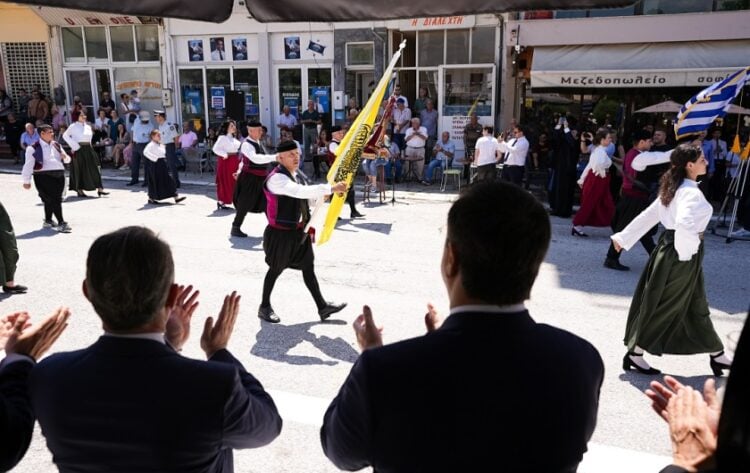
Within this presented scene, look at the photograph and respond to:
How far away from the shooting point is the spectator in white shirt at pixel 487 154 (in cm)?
1293

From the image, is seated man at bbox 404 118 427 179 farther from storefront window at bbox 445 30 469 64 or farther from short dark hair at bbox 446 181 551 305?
short dark hair at bbox 446 181 551 305

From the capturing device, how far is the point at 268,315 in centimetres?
631

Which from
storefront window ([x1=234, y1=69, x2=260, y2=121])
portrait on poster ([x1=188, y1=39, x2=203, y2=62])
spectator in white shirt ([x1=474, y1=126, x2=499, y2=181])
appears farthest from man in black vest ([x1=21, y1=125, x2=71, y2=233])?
portrait on poster ([x1=188, y1=39, x2=203, y2=62])

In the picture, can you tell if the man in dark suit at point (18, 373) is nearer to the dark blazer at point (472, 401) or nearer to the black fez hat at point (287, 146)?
the dark blazer at point (472, 401)

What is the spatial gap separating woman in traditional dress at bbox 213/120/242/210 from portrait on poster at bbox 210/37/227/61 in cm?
840

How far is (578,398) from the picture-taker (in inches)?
67.7

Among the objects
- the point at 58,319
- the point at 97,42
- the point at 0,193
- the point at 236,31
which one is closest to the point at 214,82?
the point at 236,31

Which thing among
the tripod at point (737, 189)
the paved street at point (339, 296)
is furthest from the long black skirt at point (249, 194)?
the tripod at point (737, 189)

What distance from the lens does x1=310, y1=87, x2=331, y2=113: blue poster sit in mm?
19312

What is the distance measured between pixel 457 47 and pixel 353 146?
13.2m

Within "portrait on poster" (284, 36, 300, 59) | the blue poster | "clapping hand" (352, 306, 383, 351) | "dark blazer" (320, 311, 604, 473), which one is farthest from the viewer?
the blue poster

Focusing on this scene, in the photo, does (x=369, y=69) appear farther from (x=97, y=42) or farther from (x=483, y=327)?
(x=483, y=327)

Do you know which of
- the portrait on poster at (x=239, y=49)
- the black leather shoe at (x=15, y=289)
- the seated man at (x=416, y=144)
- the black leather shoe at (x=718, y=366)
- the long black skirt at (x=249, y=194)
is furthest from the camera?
the portrait on poster at (x=239, y=49)

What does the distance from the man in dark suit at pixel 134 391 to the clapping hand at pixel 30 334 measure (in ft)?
0.91
